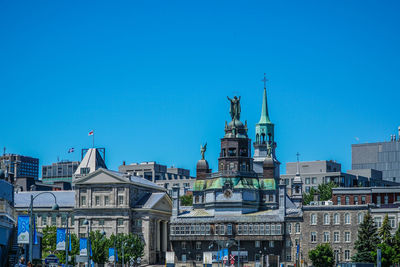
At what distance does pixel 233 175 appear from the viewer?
502 ft

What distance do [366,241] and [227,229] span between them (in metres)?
27.4

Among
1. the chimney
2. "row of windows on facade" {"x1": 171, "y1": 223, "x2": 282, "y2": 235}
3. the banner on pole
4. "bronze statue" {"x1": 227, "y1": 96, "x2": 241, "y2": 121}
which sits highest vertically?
"bronze statue" {"x1": 227, "y1": 96, "x2": 241, "y2": 121}

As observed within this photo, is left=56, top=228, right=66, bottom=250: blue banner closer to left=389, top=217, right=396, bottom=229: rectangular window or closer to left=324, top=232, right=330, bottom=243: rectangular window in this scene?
left=324, top=232, right=330, bottom=243: rectangular window

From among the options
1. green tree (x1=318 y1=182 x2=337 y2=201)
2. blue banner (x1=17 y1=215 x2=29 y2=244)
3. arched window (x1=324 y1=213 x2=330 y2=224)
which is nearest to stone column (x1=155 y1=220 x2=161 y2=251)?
arched window (x1=324 y1=213 x2=330 y2=224)

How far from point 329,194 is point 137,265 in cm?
5794

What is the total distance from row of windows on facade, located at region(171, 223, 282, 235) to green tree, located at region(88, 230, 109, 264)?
16783mm

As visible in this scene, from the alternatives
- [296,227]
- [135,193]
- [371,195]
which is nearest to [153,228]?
[135,193]

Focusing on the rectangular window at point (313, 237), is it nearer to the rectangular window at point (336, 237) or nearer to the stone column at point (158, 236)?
the rectangular window at point (336, 237)

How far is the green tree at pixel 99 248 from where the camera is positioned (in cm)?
13412

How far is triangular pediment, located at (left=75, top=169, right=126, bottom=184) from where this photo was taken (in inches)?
6260

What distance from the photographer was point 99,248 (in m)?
136

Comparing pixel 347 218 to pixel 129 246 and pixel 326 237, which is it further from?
pixel 129 246

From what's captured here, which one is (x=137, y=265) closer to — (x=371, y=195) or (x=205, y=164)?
(x=205, y=164)

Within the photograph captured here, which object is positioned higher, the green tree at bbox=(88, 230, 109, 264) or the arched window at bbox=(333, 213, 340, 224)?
the arched window at bbox=(333, 213, 340, 224)
